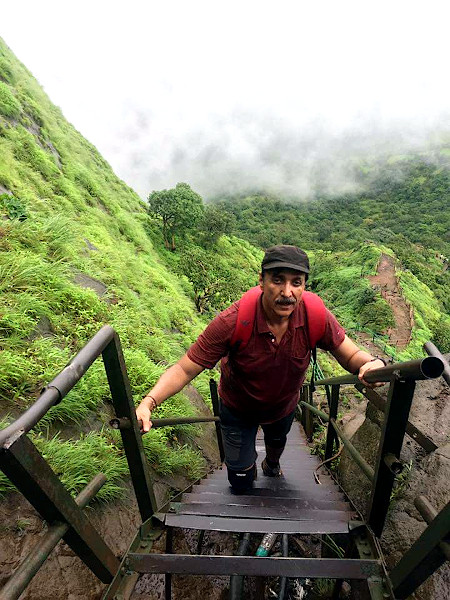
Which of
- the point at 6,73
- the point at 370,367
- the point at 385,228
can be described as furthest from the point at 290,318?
the point at 385,228

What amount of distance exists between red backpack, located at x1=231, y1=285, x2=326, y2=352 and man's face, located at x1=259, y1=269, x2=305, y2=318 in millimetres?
125

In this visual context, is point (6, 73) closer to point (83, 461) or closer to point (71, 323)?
point (71, 323)

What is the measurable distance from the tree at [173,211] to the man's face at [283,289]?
86.7 ft

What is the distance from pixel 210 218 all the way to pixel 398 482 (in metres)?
31.8

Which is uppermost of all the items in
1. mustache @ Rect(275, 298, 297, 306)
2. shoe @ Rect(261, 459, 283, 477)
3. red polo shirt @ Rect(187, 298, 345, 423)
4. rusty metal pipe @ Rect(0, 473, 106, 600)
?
mustache @ Rect(275, 298, 297, 306)

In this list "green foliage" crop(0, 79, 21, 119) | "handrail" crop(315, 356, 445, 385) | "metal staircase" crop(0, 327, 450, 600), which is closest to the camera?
"metal staircase" crop(0, 327, 450, 600)

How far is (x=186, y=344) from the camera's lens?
24.1ft

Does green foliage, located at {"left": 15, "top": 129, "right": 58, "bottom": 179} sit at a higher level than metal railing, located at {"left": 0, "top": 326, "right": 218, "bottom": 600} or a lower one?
higher

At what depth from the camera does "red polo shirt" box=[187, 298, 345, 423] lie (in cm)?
215

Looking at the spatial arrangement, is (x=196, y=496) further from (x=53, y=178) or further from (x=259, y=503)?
(x=53, y=178)

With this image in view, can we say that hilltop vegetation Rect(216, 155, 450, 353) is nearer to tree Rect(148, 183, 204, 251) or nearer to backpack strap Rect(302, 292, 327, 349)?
tree Rect(148, 183, 204, 251)

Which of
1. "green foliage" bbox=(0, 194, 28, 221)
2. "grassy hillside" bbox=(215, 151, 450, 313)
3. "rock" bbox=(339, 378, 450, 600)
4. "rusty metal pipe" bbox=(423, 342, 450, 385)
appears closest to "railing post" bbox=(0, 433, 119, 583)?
"rusty metal pipe" bbox=(423, 342, 450, 385)

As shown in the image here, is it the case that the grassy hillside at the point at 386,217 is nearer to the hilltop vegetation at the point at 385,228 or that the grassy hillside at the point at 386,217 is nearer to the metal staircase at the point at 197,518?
the hilltop vegetation at the point at 385,228

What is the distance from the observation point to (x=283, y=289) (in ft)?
6.59
